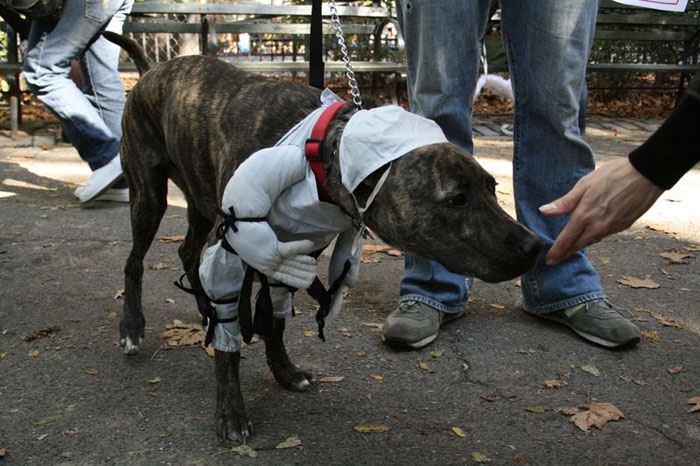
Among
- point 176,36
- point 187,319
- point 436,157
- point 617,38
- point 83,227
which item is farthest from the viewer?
point 176,36

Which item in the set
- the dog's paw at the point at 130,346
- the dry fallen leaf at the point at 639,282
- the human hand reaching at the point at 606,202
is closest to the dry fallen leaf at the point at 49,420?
the dog's paw at the point at 130,346

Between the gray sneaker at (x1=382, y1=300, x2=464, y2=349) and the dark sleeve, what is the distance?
166 cm

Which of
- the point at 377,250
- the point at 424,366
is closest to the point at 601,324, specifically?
the point at 424,366

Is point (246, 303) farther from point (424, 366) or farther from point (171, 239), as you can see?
point (171, 239)

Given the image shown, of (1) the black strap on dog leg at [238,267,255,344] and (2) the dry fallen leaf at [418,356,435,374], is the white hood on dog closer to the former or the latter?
(1) the black strap on dog leg at [238,267,255,344]

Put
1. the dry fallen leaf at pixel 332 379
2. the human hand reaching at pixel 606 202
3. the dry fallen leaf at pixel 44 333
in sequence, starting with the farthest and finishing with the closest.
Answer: the dry fallen leaf at pixel 44 333 → the dry fallen leaf at pixel 332 379 → the human hand reaching at pixel 606 202

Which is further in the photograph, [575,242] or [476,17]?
[476,17]

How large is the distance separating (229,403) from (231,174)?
32.3 inches

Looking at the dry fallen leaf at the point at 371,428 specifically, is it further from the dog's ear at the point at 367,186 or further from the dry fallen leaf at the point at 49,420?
the dry fallen leaf at the point at 49,420

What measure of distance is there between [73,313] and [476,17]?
2.41 m

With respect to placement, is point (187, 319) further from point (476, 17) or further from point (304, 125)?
point (476, 17)

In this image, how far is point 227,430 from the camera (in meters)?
2.54

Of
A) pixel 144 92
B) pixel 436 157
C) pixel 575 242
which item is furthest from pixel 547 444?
pixel 144 92

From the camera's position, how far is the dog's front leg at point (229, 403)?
254 centimetres
